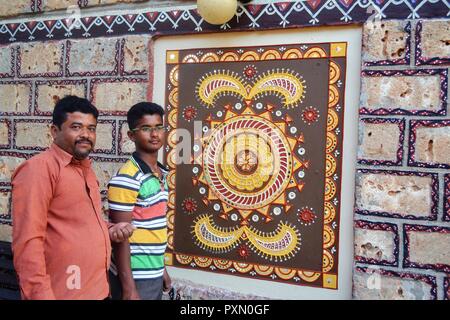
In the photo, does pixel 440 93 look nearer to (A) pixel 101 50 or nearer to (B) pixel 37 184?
(B) pixel 37 184

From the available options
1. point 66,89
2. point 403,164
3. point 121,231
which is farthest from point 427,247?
point 66,89

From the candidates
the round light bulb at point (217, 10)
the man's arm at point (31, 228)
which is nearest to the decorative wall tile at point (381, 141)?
the round light bulb at point (217, 10)

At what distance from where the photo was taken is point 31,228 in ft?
5.27

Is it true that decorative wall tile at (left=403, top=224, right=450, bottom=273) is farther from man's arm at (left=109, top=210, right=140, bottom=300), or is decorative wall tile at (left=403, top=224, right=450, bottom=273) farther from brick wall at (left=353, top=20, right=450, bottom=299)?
man's arm at (left=109, top=210, right=140, bottom=300)

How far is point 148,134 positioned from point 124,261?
2.12 feet

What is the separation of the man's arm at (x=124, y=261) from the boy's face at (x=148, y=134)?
1.24 feet

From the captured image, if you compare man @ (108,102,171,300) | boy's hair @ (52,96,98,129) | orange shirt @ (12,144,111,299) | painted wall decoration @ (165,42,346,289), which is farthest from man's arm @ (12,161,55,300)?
painted wall decoration @ (165,42,346,289)

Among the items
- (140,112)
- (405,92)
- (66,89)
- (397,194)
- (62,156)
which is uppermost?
(66,89)

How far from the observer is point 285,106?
2.86m

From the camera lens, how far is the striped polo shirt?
2021 millimetres

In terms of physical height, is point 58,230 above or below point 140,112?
below

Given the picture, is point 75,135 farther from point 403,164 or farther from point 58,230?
point 403,164

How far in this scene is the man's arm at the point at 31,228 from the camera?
159 centimetres

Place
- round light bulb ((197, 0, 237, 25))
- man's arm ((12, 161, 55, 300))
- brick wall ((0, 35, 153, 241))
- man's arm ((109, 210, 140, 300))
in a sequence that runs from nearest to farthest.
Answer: man's arm ((12, 161, 55, 300)) < man's arm ((109, 210, 140, 300)) < round light bulb ((197, 0, 237, 25)) < brick wall ((0, 35, 153, 241))
